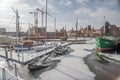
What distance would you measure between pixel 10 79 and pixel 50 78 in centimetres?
290

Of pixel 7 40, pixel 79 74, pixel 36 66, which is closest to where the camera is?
pixel 79 74

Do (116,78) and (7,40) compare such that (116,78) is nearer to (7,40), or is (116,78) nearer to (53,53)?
(53,53)

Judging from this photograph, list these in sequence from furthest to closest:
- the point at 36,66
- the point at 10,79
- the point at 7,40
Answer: the point at 7,40 → the point at 36,66 → the point at 10,79

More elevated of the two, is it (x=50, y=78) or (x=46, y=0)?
(x=46, y=0)

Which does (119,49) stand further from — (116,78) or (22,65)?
(22,65)

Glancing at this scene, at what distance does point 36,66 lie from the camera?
10.5 meters

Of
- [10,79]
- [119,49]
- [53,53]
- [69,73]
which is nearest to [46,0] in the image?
[53,53]

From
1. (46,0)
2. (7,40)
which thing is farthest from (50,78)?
(7,40)

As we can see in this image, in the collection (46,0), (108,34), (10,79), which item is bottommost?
(10,79)

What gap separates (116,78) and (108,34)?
21301mm

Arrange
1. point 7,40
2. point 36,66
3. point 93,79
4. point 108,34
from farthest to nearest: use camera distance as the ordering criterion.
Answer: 1. point 7,40
2. point 108,34
3. point 36,66
4. point 93,79

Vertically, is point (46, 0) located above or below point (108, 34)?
above

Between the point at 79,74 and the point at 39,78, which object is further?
the point at 79,74

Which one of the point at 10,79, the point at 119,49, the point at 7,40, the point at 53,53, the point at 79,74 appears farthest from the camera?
the point at 7,40
